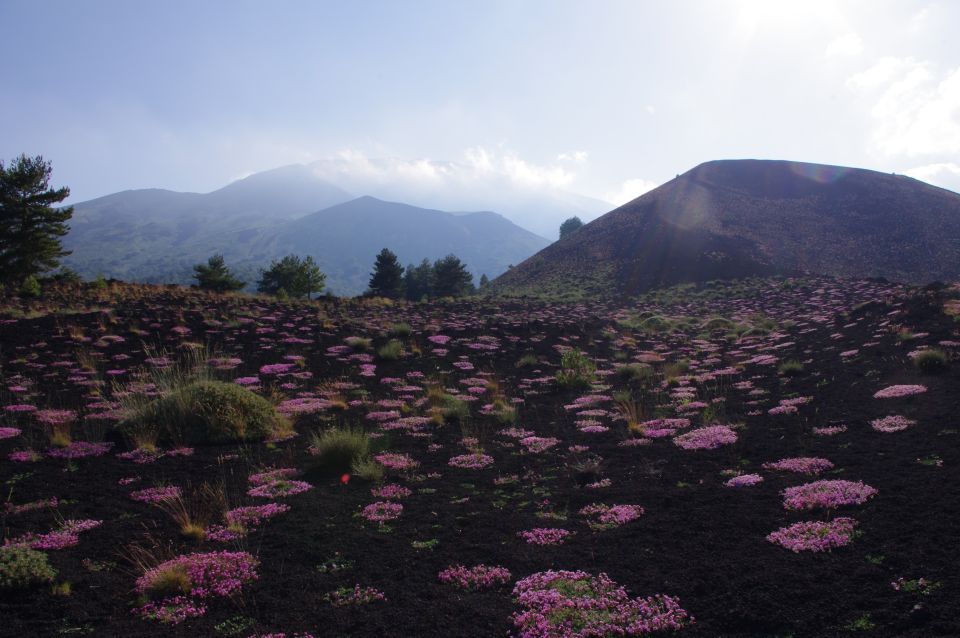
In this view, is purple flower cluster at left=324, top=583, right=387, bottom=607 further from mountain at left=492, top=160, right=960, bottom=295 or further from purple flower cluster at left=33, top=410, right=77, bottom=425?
mountain at left=492, top=160, right=960, bottom=295

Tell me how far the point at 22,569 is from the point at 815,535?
9135mm

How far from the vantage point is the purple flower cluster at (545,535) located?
7.00m

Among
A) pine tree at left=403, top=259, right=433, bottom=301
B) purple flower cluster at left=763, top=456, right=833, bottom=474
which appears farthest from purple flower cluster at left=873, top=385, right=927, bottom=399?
pine tree at left=403, top=259, right=433, bottom=301

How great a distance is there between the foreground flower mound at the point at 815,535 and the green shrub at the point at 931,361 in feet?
29.5

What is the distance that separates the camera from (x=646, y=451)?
1082cm

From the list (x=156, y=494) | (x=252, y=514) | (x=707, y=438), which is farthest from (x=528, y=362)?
(x=156, y=494)

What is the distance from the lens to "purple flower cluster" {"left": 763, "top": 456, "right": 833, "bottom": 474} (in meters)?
8.52

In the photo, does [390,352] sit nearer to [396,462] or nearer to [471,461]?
[396,462]

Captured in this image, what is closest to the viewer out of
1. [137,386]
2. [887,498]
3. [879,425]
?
[887,498]

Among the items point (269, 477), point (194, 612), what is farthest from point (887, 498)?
point (269, 477)

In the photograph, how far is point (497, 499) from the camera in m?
8.70

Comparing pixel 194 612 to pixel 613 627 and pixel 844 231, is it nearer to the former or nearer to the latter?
pixel 613 627

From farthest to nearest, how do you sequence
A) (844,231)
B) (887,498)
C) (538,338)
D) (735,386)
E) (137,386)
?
(844,231)
(538,338)
(735,386)
(137,386)
(887,498)

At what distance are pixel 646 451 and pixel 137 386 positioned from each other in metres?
13.5
